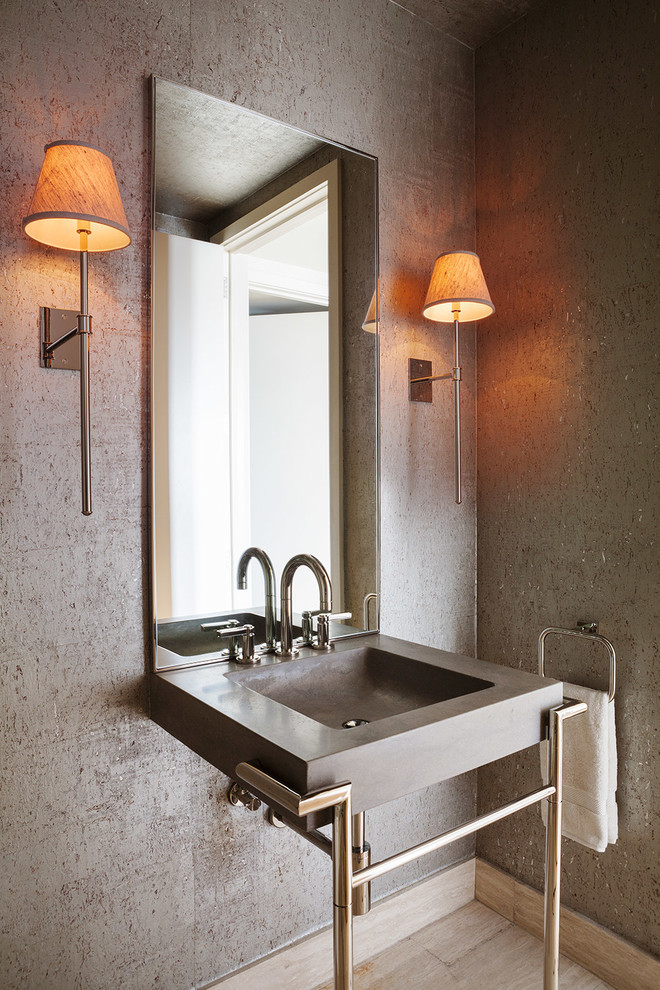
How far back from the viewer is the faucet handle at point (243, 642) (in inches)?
59.0

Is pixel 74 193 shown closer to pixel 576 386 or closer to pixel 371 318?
pixel 371 318

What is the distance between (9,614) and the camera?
1.29 metres

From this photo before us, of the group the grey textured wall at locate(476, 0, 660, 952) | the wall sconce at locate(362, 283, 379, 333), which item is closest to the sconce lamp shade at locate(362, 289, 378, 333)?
the wall sconce at locate(362, 283, 379, 333)

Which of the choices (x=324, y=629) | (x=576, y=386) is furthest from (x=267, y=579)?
(x=576, y=386)

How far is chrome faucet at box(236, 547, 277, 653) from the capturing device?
1594 millimetres

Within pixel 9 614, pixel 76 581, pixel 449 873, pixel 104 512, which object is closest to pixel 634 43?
pixel 104 512

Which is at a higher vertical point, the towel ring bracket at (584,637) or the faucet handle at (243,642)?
the faucet handle at (243,642)

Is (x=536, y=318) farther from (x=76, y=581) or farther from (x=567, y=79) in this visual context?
(x=76, y=581)

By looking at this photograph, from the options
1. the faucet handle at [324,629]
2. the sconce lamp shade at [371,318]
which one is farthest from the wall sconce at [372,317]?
the faucet handle at [324,629]

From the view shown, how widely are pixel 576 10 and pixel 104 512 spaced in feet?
5.74

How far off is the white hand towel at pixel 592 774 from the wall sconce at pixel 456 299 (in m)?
0.65

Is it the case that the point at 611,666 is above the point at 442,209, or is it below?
below

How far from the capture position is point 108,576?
4.60 ft

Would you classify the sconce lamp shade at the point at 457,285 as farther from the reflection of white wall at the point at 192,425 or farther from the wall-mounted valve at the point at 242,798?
the wall-mounted valve at the point at 242,798
